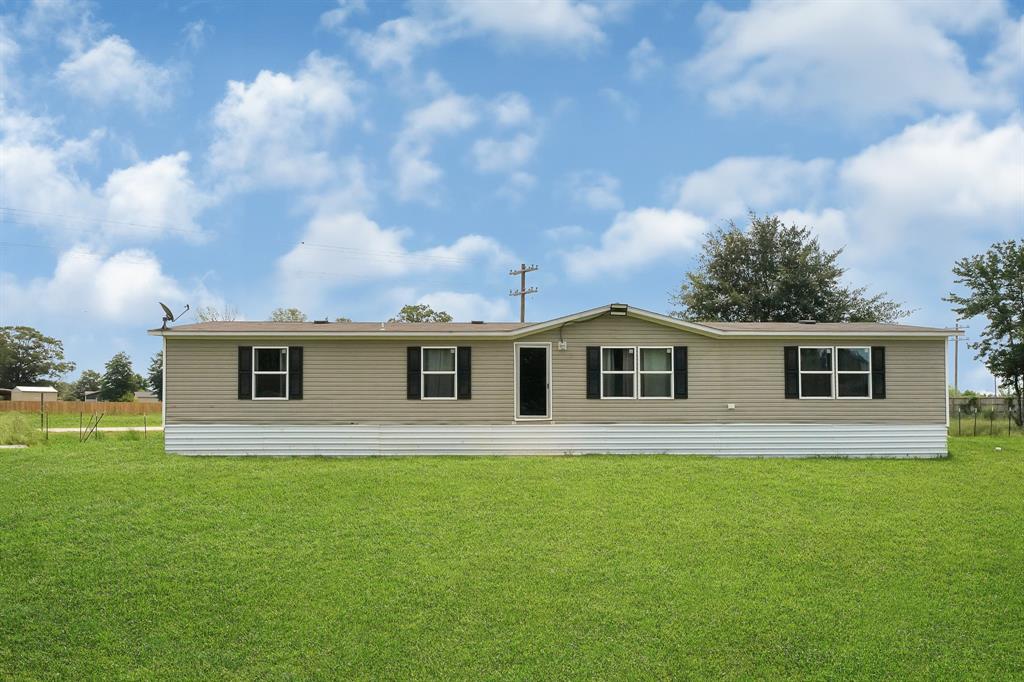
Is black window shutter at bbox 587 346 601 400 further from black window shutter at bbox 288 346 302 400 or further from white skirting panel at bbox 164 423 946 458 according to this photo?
black window shutter at bbox 288 346 302 400

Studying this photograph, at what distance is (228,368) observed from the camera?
1775cm

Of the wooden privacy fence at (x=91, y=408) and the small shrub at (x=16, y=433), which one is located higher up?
the small shrub at (x=16, y=433)

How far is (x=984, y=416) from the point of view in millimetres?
32125

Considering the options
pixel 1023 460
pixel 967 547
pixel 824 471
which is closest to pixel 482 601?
pixel 967 547

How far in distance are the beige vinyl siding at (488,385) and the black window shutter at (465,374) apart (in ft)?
0.30

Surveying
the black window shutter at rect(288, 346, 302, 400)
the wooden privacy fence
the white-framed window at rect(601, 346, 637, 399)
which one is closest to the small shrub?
the black window shutter at rect(288, 346, 302, 400)

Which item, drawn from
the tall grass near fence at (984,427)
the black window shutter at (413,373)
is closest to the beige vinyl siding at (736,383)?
the black window shutter at (413,373)

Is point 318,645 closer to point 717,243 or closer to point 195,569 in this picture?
point 195,569

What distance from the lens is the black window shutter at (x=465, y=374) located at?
17.8 metres

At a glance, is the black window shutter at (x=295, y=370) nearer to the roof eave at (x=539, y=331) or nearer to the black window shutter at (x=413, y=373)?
the roof eave at (x=539, y=331)

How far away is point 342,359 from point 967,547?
1178 cm

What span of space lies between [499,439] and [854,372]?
307 inches

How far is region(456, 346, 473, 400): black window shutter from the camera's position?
17.8m

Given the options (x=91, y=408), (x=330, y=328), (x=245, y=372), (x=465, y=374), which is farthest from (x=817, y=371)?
(x=91, y=408)
